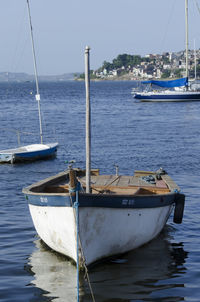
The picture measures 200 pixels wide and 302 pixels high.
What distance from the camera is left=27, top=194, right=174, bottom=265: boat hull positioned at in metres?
13.0

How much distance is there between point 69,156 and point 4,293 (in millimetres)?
21492

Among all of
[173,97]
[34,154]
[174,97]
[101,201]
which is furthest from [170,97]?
[101,201]

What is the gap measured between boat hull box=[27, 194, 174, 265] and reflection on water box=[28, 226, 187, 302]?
357mm

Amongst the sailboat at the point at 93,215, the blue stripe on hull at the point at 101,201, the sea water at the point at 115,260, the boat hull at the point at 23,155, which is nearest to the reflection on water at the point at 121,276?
the sea water at the point at 115,260

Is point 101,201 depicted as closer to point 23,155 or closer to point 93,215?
point 93,215

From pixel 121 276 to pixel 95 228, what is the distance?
1631 mm

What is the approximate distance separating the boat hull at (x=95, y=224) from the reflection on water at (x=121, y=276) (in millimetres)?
357

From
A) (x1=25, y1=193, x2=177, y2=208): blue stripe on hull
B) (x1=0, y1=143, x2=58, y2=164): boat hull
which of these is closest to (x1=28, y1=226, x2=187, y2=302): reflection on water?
(x1=25, y1=193, x2=177, y2=208): blue stripe on hull

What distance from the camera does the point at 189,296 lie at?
505 inches

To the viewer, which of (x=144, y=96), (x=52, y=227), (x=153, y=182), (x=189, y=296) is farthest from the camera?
(x=144, y=96)

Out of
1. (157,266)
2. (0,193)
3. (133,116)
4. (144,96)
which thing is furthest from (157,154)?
(144,96)

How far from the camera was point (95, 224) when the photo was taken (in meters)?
13.2

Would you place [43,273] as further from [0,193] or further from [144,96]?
[144,96]

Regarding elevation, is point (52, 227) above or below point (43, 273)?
above
